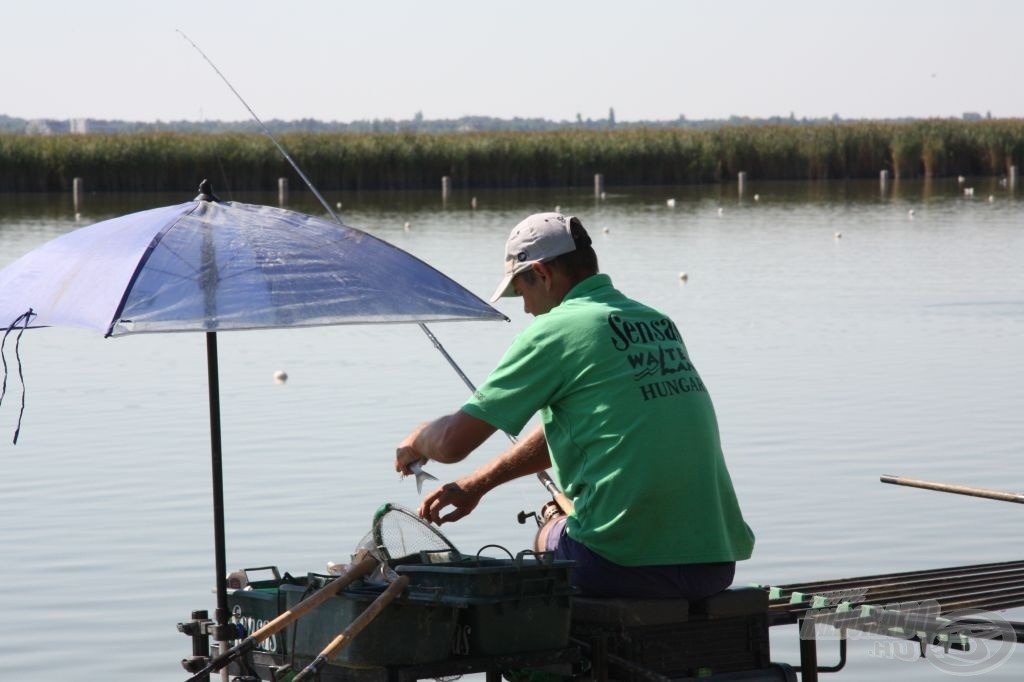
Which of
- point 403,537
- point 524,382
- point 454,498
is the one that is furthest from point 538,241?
point 403,537

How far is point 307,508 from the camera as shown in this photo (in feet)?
30.6

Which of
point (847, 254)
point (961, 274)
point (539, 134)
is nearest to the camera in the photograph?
point (961, 274)

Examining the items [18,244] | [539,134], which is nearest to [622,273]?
[18,244]

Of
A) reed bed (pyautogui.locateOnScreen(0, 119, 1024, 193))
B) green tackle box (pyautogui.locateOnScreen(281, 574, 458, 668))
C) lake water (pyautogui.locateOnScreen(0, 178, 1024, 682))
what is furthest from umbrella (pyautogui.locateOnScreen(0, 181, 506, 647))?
reed bed (pyautogui.locateOnScreen(0, 119, 1024, 193))

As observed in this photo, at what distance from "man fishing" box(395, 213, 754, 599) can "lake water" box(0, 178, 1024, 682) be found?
99.7 inches

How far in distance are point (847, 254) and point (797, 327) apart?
30.1ft

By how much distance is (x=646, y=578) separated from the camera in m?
4.43

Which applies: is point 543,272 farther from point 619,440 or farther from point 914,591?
point 914,591

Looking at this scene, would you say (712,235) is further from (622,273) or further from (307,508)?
(307,508)

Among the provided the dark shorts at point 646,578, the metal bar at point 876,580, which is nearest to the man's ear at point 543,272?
the dark shorts at point 646,578

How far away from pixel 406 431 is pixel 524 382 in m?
7.25

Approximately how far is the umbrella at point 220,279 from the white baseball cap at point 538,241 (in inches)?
16.5

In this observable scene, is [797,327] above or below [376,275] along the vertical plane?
below

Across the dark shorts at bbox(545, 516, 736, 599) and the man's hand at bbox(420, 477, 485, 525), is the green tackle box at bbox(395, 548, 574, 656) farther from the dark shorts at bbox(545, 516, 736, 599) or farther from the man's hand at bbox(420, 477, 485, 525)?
the man's hand at bbox(420, 477, 485, 525)
